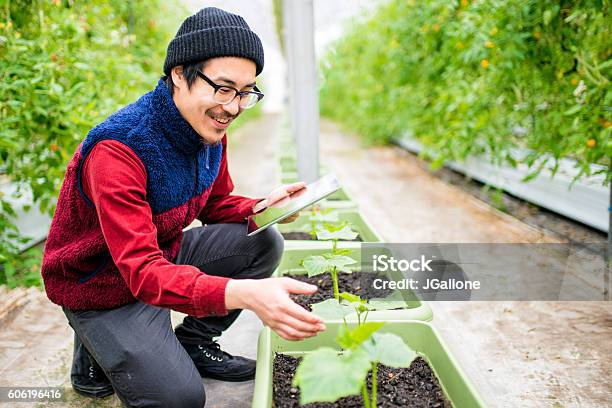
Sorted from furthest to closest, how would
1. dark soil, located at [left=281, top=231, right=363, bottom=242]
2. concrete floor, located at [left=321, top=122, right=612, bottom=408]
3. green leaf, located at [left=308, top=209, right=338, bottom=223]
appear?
1. dark soil, located at [left=281, top=231, right=363, bottom=242]
2. green leaf, located at [left=308, top=209, right=338, bottom=223]
3. concrete floor, located at [left=321, top=122, right=612, bottom=408]

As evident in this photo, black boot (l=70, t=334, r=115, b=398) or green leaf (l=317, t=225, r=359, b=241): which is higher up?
green leaf (l=317, t=225, r=359, b=241)

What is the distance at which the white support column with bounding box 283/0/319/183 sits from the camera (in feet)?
9.16

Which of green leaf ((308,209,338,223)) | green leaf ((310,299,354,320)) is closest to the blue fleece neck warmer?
green leaf ((310,299,354,320))

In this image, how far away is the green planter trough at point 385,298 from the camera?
147 centimetres

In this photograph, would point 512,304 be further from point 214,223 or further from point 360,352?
point 360,352

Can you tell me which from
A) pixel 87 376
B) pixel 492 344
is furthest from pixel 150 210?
pixel 492 344

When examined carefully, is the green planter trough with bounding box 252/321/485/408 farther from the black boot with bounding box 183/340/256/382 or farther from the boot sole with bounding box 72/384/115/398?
the boot sole with bounding box 72/384/115/398

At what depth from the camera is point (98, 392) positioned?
5.23ft

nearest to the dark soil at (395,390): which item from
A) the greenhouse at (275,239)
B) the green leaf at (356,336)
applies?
the greenhouse at (275,239)

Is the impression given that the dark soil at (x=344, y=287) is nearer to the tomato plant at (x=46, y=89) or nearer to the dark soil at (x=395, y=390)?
the dark soil at (x=395, y=390)

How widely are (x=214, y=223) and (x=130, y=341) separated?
60cm

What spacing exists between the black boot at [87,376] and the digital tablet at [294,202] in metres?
0.62

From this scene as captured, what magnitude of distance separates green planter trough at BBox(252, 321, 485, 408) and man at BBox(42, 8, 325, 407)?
0.59 ft

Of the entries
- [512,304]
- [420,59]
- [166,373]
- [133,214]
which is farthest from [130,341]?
[420,59]
